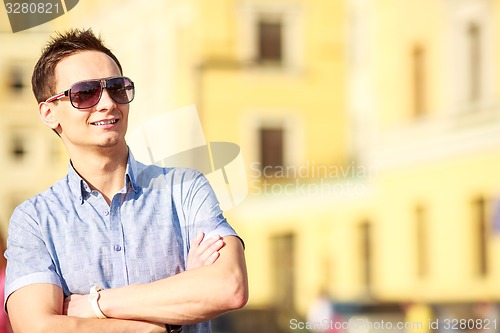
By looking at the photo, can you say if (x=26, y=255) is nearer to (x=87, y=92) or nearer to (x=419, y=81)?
(x=87, y=92)

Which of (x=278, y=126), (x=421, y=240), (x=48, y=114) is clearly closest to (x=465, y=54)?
(x=421, y=240)

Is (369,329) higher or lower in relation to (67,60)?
lower

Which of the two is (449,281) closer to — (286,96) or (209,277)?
(286,96)

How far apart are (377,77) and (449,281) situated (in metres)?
5.94

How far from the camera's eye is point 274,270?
106ft

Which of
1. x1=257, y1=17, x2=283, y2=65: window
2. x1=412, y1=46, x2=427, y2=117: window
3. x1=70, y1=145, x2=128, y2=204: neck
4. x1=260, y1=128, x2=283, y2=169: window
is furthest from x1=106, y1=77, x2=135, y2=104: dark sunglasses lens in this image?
x1=257, y1=17, x2=283, y2=65: window

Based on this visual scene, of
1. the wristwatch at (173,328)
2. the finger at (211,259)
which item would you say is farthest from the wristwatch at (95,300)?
the finger at (211,259)

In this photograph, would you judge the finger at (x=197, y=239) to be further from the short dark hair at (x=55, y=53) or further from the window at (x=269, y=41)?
the window at (x=269, y=41)

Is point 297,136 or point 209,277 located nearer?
point 209,277

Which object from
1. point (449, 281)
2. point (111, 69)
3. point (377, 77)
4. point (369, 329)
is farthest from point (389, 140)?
point (111, 69)

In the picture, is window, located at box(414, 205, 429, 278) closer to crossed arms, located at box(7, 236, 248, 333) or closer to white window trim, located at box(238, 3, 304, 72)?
white window trim, located at box(238, 3, 304, 72)

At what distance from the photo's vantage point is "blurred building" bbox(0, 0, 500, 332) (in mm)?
24203

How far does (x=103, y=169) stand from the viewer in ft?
9.14

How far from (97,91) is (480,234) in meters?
22.3
